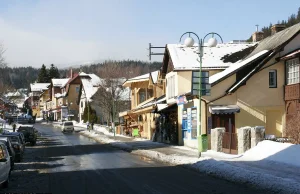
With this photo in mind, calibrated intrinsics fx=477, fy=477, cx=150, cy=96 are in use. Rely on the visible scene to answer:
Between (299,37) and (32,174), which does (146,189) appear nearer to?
(32,174)

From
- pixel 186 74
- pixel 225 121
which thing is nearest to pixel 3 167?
pixel 225 121

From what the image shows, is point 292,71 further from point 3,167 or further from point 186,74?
point 3,167

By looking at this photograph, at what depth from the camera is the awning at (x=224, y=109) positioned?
29.4 m

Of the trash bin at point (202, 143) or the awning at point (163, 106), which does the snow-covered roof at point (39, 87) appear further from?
the trash bin at point (202, 143)

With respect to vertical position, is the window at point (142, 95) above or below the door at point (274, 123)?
above

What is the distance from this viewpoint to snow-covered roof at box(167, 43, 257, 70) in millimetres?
35625

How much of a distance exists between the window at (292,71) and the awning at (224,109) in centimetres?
372

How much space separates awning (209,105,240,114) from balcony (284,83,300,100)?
10.6 feet

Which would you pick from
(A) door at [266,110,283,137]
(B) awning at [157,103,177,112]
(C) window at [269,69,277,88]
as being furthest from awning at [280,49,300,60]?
(B) awning at [157,103,177,112]

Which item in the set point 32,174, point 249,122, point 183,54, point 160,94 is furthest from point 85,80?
point 32,174

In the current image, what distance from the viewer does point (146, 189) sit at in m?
13.8

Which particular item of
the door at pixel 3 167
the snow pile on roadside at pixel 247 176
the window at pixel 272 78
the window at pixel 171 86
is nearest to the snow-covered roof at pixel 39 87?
the window at pixel 171 86

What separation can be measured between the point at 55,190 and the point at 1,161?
1.82 metres

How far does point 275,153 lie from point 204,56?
17562 millimetres
